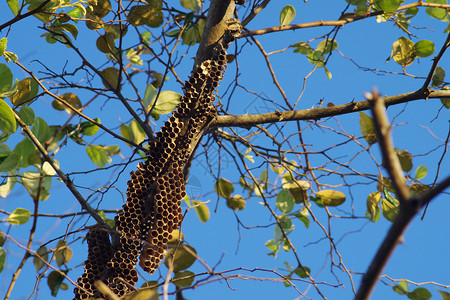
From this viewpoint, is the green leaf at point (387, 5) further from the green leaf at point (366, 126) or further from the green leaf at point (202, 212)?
the green leaf at point (202, 212)

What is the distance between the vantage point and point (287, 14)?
1.56 m

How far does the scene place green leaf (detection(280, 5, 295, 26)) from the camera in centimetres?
156

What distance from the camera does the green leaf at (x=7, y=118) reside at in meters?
1.16

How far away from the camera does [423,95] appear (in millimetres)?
1396

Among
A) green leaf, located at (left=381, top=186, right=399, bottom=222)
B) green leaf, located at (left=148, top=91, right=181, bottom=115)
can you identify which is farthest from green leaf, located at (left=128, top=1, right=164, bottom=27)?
green leaf, located at (left=381, top=186, right=399, bottom=222)

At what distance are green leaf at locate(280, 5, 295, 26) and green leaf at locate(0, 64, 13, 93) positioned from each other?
944 mm

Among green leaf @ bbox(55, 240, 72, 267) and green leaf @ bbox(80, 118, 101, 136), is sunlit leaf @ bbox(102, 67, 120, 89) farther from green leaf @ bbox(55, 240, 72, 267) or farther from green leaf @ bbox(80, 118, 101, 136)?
green leaf @ bbox(55, 240, 72, 267)

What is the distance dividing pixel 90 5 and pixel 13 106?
428 mm

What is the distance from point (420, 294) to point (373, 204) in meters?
0.38

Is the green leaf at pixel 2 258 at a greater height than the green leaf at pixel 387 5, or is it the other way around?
the green leaf at pixel 387 5

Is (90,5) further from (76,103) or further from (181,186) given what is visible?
(181,186)

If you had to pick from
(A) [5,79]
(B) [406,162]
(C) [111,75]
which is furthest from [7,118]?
(B) [406,162]

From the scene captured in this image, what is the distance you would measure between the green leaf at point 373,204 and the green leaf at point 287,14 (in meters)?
0.74

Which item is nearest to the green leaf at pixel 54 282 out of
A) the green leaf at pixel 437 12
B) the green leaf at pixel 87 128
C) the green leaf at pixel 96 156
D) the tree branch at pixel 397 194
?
the green leaf at pixel 96 156
